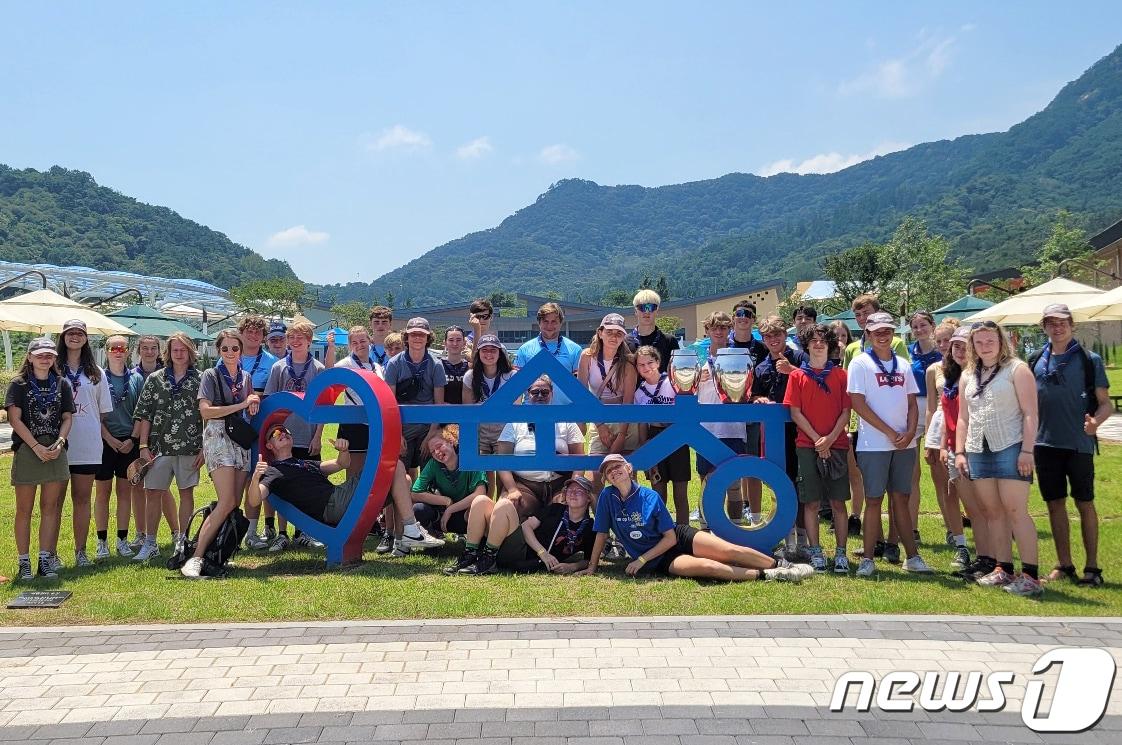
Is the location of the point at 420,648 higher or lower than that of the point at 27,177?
lower

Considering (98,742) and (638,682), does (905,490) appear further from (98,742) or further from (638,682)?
(98,742)

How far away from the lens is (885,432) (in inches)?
241

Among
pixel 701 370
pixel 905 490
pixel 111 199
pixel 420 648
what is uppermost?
pixel 111 199


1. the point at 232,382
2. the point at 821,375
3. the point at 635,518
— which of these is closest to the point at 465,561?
the point at 635,518

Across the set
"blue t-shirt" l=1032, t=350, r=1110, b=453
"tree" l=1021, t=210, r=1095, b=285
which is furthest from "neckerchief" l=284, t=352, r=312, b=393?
"tree" l=1021, t=210, r=1095, b=285

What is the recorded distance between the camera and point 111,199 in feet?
522

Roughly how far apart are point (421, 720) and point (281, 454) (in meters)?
3.76

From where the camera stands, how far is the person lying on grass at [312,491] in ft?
22.1

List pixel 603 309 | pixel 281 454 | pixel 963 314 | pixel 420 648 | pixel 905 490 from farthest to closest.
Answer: pixel 603 309 → pixel 963 314 → pixel 281 454 → pixel 905 490 → pixel 420 648

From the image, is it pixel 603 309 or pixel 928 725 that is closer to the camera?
pixel 928 725

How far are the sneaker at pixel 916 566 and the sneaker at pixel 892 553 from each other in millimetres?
219

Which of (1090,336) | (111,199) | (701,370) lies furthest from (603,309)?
(111,199)

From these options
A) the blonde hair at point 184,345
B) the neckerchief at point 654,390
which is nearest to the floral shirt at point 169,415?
the blonde hair at point 184,345

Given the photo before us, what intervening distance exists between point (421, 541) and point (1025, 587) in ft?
13.9
